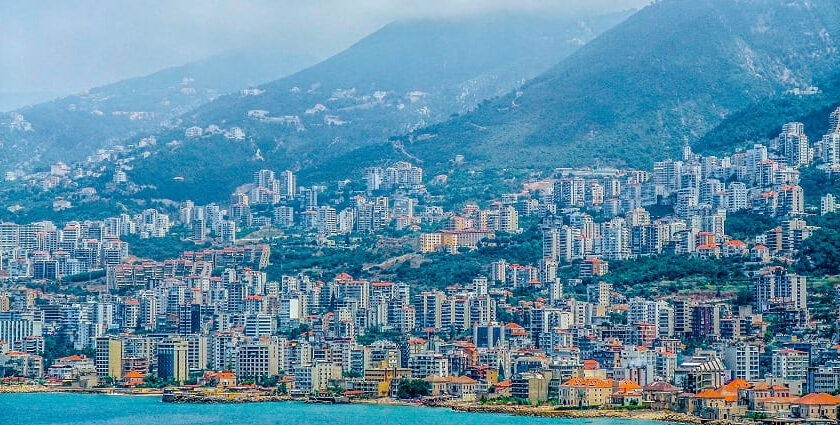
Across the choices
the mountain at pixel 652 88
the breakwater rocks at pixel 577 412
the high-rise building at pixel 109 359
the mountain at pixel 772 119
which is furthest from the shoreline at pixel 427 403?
the mountain at pixel 652 88

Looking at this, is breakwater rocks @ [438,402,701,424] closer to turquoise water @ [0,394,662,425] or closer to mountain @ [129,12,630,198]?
turquoise water @ [0,394,662,425]

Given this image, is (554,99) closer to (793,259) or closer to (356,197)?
(356,197)

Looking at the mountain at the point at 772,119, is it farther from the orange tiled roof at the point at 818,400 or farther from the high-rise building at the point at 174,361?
the orange tiled roof at the point at 818,400

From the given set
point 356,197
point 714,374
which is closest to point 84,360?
point 714,374

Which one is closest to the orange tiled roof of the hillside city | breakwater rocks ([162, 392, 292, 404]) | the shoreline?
the hillside city

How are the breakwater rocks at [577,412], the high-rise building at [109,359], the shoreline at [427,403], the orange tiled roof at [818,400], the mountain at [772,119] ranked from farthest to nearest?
the mountain at [772,119] → the high-rise building at [109,359] → the shoreline at [427,403] → the breakwater rocks at [577,412] → the orange tiled roof at [818,400]
